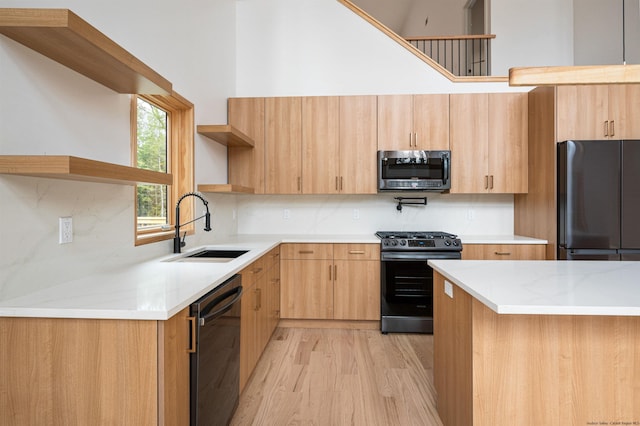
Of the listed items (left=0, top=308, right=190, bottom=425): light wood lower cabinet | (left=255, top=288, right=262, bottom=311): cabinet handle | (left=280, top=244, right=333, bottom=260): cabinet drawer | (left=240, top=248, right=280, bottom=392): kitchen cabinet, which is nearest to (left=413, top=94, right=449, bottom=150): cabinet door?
(left=280, top=244, right=333, bottom=260): cabinet drawer

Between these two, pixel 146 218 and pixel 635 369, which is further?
pixel 146 218

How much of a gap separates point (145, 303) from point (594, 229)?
11.3 feet

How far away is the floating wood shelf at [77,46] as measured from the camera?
1.09 metres

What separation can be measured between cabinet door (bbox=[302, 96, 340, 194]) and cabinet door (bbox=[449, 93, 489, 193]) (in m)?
1.23

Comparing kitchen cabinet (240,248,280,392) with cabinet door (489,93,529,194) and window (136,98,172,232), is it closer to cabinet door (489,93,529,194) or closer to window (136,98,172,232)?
window (136,98,172,232)

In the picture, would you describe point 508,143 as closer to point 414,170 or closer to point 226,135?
point 414,170

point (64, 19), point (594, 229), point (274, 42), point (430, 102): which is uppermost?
point (274, 42)

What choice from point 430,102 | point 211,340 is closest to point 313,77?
point 430,102

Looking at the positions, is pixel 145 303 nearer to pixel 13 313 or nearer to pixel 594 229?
pixel 13 313

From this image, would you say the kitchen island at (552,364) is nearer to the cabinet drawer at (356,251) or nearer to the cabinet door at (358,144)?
the cabinet drawer at (356,251)

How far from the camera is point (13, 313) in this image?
3.56 ft

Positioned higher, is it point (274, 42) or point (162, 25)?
point (274, 42)

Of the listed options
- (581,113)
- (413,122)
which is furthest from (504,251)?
(413,122)

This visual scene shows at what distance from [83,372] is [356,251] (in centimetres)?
249
